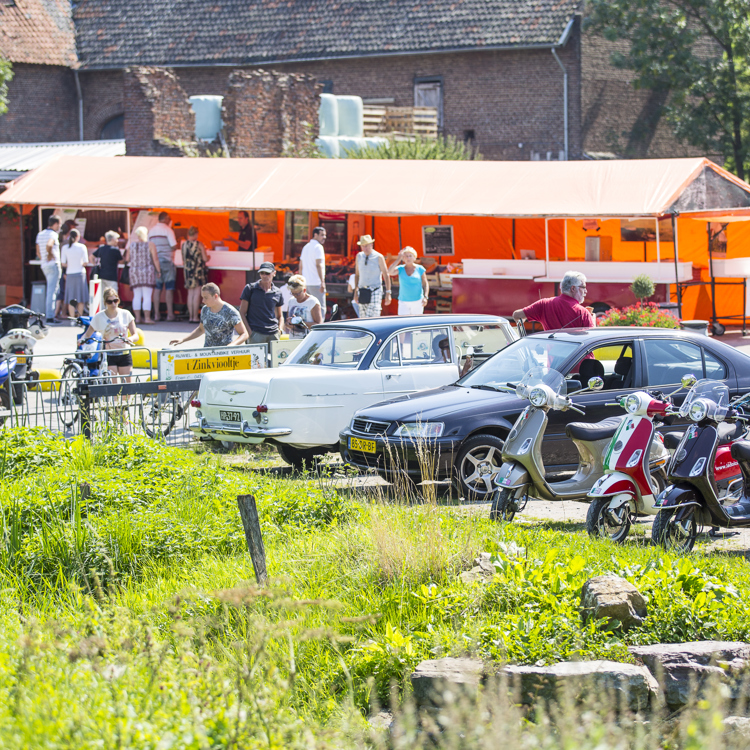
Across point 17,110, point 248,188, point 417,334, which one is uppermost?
point 17,110

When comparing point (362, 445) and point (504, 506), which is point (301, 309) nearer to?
point (362, 445)

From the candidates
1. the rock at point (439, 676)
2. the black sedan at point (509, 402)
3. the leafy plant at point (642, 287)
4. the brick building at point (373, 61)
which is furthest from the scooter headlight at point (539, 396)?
the brick building at point (373, 61)

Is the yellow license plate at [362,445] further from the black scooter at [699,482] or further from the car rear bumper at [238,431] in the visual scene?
the black scooter at [699,482]

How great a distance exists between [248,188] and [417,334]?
12.9 metres

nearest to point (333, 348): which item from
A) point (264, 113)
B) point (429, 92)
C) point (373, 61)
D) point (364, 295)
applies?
point (364, 295)

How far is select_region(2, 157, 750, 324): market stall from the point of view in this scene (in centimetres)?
1984

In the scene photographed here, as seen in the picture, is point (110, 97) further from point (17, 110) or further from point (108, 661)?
point (108, 661)

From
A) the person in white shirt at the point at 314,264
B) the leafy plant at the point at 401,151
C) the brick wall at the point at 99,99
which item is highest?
the brick wall at the point at 99,99

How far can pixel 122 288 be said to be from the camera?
81.7 feet

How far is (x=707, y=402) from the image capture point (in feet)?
23.3

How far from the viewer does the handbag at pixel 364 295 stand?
1625cm

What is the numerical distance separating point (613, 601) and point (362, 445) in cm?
425

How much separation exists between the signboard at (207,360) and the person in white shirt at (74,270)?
1216 centimetres

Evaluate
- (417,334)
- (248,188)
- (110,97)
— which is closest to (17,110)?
(110,97)
